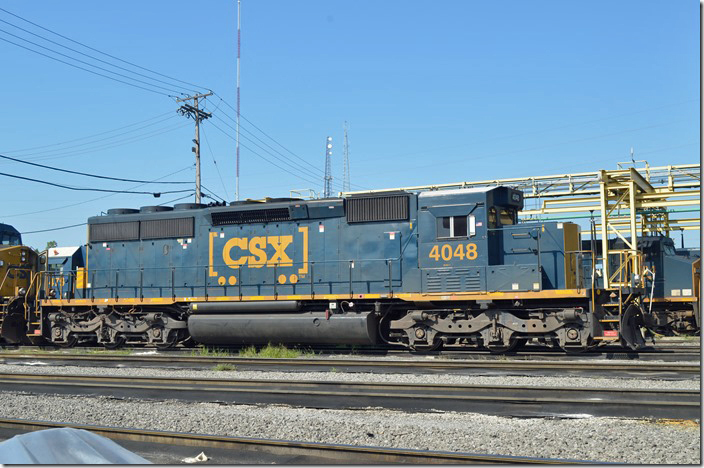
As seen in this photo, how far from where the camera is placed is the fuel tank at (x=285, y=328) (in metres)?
14.5

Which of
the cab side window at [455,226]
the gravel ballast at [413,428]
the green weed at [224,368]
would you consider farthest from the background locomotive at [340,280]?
the gravel ballast at [413,428]

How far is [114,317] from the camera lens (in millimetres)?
17172

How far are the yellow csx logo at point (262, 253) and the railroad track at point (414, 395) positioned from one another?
18.6 ft

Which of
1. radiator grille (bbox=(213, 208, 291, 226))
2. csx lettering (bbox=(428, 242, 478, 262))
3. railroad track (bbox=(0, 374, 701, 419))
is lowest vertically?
railroad track (bbox=(0, 374, 701, 419))

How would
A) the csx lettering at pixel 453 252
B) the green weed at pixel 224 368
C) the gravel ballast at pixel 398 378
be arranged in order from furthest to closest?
the csx lettering at pixel 453 252, the green weed at pixel 224 368, the gravel ballast at pixel 398 378

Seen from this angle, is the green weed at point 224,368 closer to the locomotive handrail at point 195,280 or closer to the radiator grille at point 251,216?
the locomotive handrail at point 195,280

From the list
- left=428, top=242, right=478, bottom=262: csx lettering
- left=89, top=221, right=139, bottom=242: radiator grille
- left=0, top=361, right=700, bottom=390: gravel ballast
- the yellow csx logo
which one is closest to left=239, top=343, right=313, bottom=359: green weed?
the yellow csx logo

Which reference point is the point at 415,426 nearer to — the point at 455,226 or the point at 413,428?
the point at 413,428

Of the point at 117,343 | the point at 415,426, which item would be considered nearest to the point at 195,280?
the point at 117,343

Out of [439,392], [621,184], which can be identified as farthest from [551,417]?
[621,184]

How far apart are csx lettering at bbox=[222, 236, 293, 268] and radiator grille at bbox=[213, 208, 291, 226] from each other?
44 cm

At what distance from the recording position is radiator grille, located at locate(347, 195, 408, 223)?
Answer: 48.3 ft

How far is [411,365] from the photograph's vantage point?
38.7 feet

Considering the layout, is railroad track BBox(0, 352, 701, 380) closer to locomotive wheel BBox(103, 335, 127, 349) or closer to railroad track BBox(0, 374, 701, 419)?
railroad track BBox(0, 374, 701, 419)
